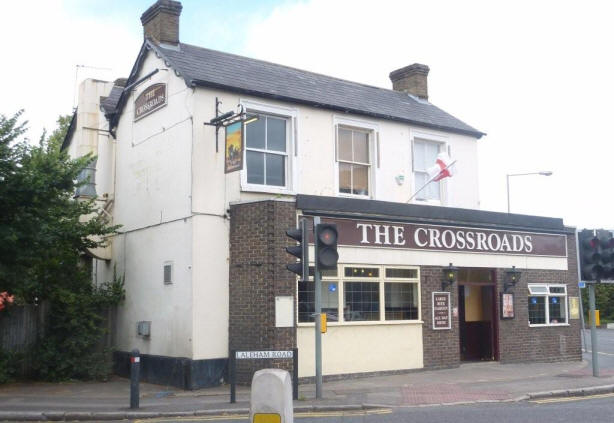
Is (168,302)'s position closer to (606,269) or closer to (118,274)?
(118,274)

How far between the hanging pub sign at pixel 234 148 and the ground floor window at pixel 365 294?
3071 mm

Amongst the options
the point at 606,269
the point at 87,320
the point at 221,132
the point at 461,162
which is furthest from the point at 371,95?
the point at 87,320

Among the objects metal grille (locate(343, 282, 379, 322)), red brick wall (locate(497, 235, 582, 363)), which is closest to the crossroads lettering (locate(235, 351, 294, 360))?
metal grille (locate(343, 282, 379, 322))

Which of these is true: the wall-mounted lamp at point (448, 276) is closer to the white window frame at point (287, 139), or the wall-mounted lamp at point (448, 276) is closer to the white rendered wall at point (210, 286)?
the white window frame at point (287, 139)

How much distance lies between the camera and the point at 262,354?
527 inches

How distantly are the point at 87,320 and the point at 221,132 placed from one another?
18.9 ft

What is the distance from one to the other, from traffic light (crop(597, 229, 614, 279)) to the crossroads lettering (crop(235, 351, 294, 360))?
7.84 m

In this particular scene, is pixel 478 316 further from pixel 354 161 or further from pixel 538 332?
pixel 354 161

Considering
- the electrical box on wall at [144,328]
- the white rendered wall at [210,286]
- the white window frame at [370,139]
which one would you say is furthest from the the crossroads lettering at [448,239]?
the electrical box on wall at [144,328]

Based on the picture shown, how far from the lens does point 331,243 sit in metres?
13.3

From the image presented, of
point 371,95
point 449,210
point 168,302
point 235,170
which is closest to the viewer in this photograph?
point 235,170

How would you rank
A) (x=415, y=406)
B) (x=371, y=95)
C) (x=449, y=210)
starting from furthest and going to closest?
(x=371, y=95)
(x=449, y=210)
(x=415, y=406)

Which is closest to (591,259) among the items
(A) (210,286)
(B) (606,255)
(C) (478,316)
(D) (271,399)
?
(B) (606,255)

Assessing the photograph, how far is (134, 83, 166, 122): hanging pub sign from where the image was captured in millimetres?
17672
